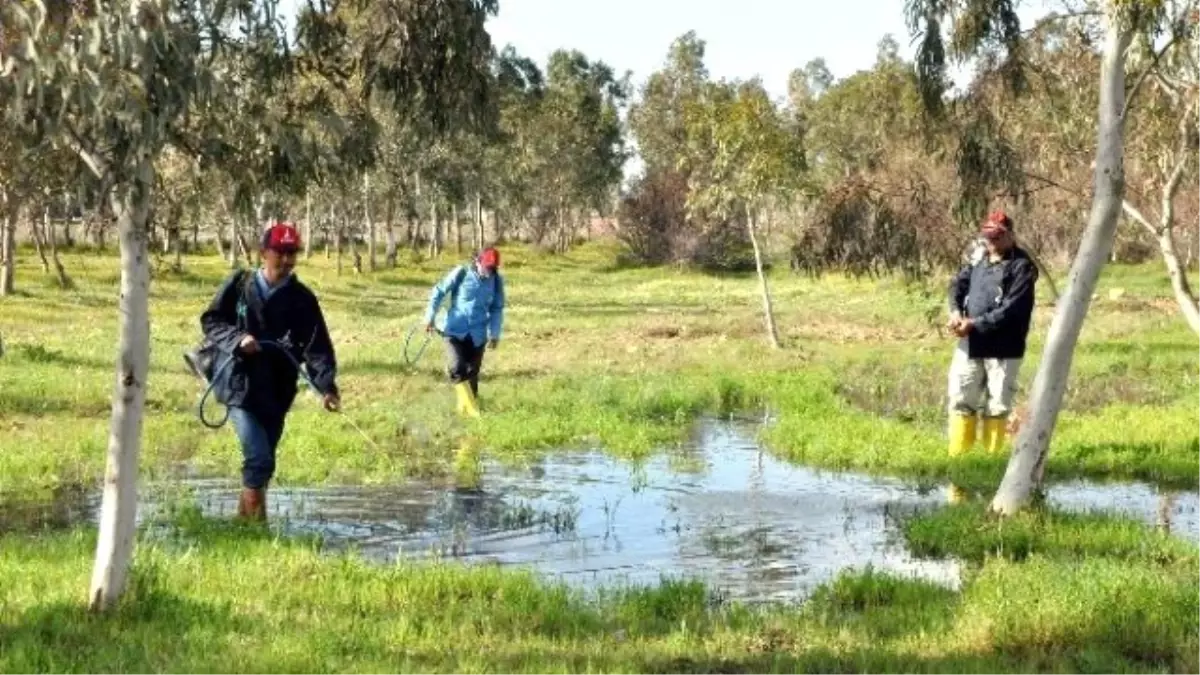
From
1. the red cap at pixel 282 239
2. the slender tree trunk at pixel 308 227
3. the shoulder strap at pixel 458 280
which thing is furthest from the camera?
the slender tree trunk at pixel 308 227

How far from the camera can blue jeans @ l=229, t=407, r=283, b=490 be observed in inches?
384

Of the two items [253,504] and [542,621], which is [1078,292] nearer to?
[542,621]

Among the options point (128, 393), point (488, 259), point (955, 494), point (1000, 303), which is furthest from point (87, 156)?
point (488, 259)

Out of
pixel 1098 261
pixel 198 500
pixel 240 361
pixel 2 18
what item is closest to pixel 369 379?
pixel 198 500

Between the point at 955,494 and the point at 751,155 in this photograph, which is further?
the point at 751,155

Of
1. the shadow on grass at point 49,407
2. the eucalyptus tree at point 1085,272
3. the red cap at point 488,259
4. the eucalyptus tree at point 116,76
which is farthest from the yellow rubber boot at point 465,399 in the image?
the eucalyptus tree at point 116,76

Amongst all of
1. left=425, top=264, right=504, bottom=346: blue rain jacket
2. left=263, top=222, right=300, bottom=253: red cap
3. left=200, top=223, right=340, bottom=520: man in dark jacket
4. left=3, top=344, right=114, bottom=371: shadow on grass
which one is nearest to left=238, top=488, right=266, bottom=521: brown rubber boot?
left=200, top=223, right=340, bottom=520: man in dark jacket

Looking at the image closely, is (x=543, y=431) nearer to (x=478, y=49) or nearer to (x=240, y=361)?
(x=240, y=361)

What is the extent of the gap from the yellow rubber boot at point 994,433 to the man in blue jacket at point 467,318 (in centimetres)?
575

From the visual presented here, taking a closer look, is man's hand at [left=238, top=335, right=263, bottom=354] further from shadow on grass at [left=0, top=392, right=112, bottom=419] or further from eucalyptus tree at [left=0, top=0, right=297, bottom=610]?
shadow on grass at [left=0, top=392, right=112, bottom=419]

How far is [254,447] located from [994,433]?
7047mm

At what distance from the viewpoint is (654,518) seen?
11.0 m

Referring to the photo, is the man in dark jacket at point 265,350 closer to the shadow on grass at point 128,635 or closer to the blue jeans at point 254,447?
the blue jeans at point 254,447

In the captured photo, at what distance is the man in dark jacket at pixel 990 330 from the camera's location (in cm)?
1267
